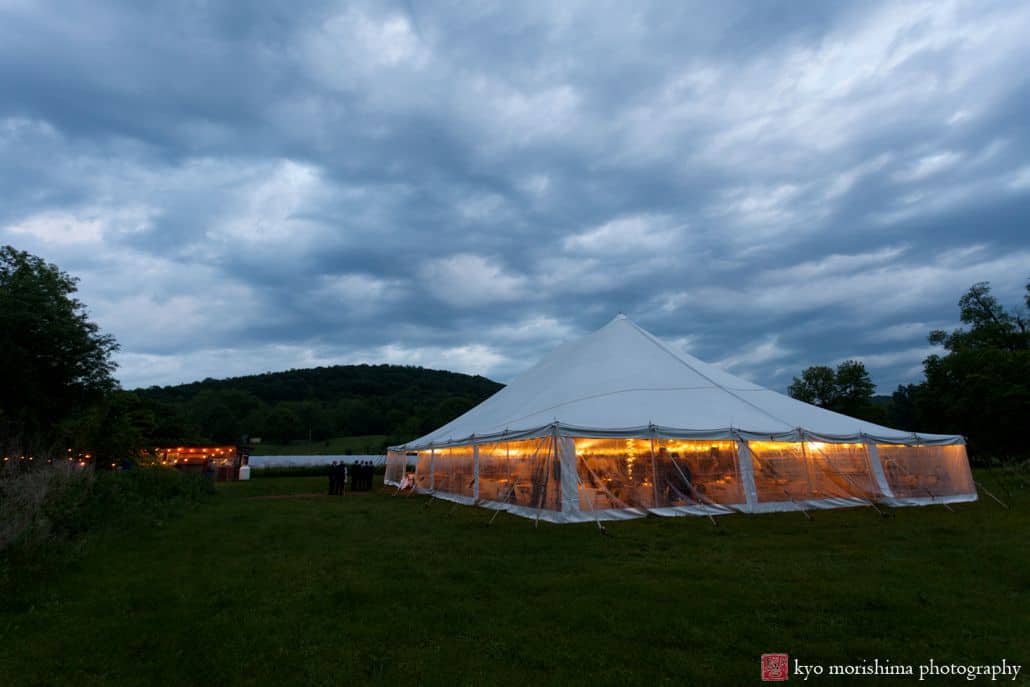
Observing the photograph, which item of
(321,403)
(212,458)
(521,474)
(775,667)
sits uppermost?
(321,403)

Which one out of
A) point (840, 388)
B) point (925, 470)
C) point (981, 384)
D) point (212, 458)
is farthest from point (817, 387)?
point (212, 458)

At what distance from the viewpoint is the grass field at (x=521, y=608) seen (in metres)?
2.98

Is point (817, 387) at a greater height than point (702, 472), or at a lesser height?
greater

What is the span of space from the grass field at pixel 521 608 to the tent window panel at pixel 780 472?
7.37ft

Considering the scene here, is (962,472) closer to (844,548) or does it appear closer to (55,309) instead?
(844,548)

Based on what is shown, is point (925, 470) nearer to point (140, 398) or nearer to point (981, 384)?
point (981, 384)

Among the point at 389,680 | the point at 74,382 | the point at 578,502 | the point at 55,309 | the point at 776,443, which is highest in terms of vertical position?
the point at 55,309

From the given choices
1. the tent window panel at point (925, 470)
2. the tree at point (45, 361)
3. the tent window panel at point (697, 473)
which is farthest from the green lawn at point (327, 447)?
the tent window panel at point (925, 470)

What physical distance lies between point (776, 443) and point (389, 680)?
28.4ft

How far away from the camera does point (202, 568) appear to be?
18.4 feet

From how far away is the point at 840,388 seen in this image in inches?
1710

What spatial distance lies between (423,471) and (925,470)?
39.4 feet

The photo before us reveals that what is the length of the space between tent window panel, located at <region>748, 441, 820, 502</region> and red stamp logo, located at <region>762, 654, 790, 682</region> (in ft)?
23.0

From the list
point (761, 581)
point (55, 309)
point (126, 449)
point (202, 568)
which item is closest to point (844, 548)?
point (761, 581)
